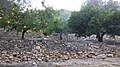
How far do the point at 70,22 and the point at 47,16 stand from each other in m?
4.00

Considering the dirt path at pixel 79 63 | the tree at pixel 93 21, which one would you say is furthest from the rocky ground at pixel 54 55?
the tree at pixel 93 21

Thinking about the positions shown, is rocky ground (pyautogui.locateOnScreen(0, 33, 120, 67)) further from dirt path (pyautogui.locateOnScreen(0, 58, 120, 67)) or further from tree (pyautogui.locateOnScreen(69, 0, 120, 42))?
tree (pyautogui.locateOnScreen(69, 0, 120, 42))

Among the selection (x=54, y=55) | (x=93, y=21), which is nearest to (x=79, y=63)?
(x=54, y=55)

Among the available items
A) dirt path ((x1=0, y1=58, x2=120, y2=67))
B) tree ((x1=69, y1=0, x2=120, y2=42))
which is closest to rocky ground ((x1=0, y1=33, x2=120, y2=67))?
dirt path ((x1=0, y1=58, x2=120, y2=67))

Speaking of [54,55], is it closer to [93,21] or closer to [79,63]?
[79,63]

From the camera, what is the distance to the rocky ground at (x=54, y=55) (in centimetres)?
1240

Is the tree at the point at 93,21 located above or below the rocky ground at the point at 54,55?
above

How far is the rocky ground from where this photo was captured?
488 inches

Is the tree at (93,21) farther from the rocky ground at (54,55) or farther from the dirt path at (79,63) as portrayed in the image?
the dirt path at (79,63)

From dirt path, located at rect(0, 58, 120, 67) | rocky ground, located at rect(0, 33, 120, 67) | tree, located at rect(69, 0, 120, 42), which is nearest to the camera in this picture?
dirt path, located at rect(0, 58, 120, 67)

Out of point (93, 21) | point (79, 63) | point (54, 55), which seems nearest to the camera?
point (79, 63)

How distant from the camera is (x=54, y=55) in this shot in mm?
13672

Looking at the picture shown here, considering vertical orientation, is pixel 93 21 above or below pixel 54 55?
above

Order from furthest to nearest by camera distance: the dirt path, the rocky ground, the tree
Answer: the tree → the rocky ground → the dirt path
